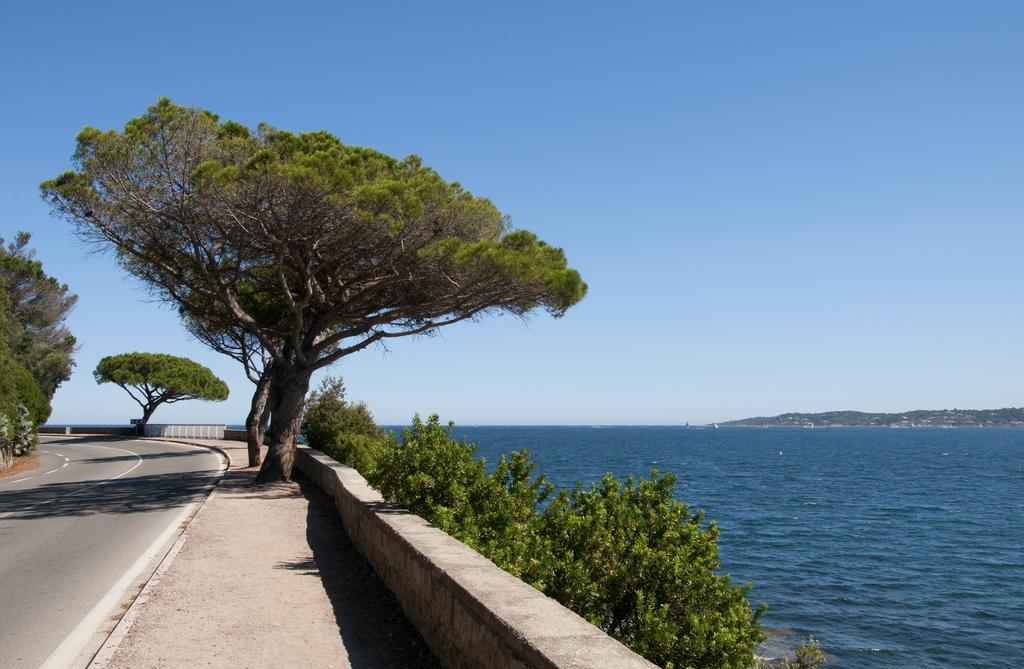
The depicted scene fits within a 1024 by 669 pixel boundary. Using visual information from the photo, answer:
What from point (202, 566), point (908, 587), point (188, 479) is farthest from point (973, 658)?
point (188, 479)

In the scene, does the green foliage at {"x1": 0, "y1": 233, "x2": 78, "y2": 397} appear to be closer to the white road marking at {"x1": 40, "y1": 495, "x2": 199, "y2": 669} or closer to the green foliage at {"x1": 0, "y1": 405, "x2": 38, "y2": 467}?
the green foliage at {"x1": 0, "y1": 405, "x2": 38, "y2": 467}

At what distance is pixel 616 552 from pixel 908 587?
19167 mm

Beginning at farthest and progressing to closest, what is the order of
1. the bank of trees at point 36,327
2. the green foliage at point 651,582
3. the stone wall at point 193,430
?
the stone wall at point 193,430, the bank of trees at point 36,327, the green foliage at point 651,582

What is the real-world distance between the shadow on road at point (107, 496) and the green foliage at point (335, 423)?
131 inches

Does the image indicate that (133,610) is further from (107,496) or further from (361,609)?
(107,496)

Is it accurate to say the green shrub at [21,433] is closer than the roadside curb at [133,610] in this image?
No

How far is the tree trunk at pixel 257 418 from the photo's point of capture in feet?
86.0

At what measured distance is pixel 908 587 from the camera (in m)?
22.5

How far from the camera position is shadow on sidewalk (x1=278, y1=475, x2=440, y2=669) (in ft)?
18.8

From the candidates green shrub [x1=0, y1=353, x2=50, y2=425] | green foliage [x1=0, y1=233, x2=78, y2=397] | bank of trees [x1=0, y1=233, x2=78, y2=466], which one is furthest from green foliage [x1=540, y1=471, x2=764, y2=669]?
green foliage [x1=0, y1=233, x2=78, y2=397]

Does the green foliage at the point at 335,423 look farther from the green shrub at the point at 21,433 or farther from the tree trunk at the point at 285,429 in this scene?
the green shrub at the point at 21,433

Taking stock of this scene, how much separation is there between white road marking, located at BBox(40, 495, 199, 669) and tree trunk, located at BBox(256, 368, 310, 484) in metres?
8.61

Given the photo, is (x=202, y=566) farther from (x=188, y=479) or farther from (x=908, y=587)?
(x=908, y=587)

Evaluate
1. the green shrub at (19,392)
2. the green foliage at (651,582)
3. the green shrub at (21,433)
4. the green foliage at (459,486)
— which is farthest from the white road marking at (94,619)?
the green shrub at (21,433)
